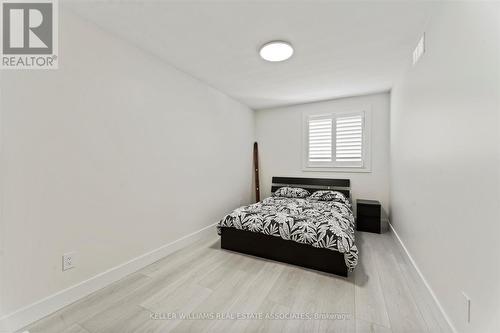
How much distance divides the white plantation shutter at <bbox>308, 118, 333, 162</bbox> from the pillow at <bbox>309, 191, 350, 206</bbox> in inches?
29.2

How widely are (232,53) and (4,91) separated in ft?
6.32

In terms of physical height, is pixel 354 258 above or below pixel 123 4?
below

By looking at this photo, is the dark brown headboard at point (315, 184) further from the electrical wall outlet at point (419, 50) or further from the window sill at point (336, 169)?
the electrical wall outlet at point (419, 50)

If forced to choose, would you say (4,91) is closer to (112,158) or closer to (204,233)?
(112,158)

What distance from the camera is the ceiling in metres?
1.62

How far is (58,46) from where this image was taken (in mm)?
1587

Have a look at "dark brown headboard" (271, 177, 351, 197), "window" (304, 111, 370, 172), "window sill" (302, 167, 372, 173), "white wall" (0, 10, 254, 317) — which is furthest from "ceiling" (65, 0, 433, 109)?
"dark brown headboard" (271, 177, 351, 197)

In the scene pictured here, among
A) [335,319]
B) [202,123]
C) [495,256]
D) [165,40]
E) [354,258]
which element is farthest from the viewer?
[202,123]

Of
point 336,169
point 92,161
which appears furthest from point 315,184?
point 92,161

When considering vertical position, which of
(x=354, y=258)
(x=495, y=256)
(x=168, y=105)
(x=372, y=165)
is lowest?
(x=354, y=258)

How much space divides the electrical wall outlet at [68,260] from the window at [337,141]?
3.83 m

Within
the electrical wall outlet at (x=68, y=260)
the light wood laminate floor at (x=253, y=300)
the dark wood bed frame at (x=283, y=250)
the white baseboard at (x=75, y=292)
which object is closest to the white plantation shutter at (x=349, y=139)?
the light wood laminate floor at (x=253, y=300)

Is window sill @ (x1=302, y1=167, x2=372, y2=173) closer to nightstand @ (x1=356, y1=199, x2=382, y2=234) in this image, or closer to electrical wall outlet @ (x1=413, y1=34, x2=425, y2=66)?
nightstand @ (x1=356, y1=199, x2=382, y2=234)

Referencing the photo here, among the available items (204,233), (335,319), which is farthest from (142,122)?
(335,319)
